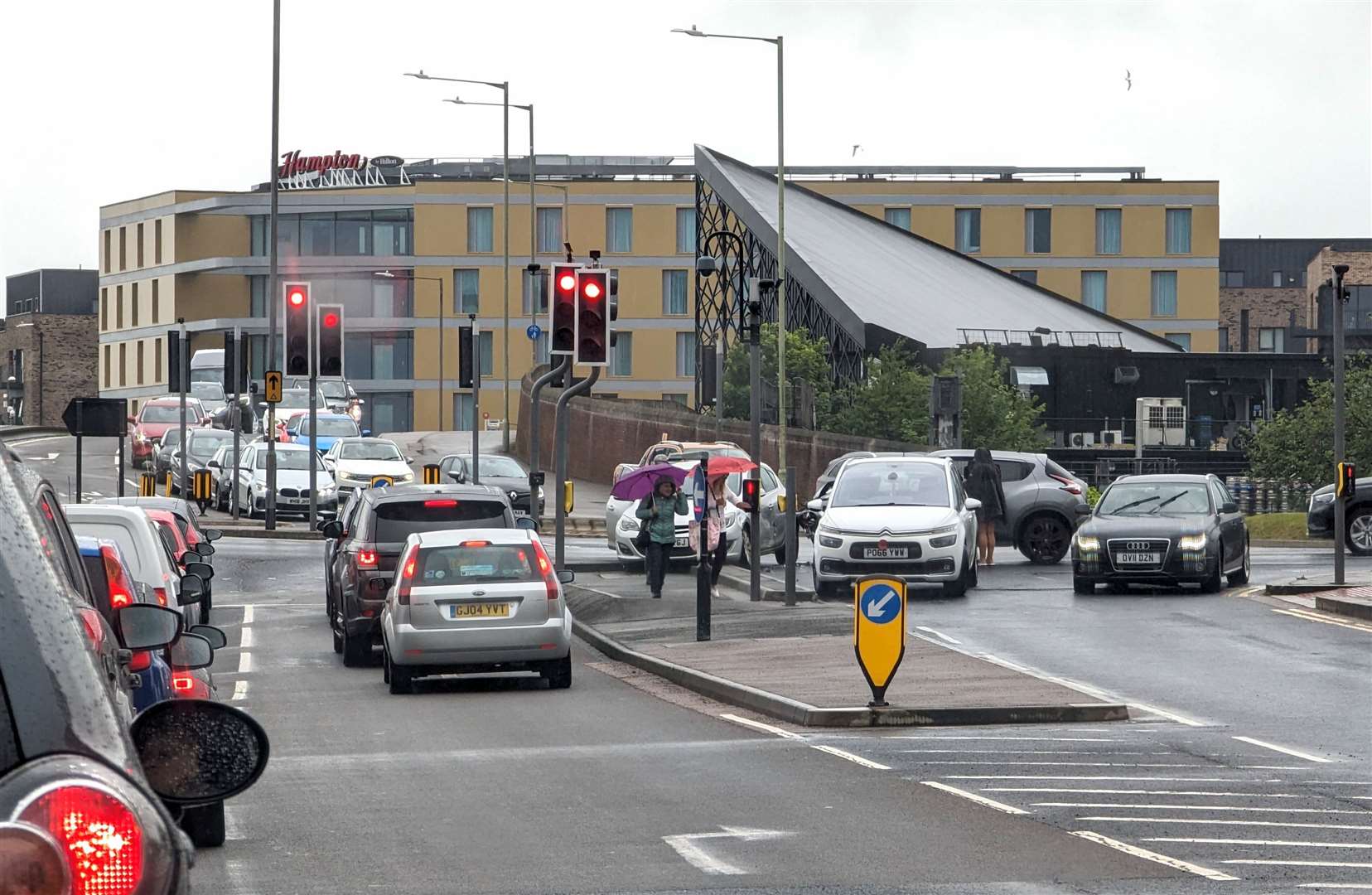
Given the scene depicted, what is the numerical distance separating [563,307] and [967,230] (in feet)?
262

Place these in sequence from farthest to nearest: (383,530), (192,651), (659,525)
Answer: (659,525)
(383,530)
(192,651)

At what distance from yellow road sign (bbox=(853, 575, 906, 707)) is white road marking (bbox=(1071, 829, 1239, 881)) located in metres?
5.06

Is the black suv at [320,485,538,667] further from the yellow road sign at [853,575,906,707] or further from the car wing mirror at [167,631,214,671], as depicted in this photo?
the car wing mirror at [167,631,214,671]

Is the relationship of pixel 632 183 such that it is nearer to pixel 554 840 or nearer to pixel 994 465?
pixel 994 465

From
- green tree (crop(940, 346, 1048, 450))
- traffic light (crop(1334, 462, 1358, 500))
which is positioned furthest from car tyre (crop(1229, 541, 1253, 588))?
green tree (crop(940, 346, 1048, 450))

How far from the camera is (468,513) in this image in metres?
22.1

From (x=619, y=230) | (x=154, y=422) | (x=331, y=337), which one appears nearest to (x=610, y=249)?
(x=619, y=230)

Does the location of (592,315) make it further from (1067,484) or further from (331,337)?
(331,337)

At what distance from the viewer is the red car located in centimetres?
6178

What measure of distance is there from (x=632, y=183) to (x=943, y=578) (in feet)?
251

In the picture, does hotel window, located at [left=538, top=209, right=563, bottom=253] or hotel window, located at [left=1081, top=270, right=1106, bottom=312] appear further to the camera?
hotel window, located at [left=1081, top=270, right=1106, bottom=312]

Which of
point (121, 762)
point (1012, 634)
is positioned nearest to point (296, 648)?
point (1012, 634)

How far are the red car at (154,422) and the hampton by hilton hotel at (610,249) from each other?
33.9 m

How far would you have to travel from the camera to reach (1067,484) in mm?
33125
